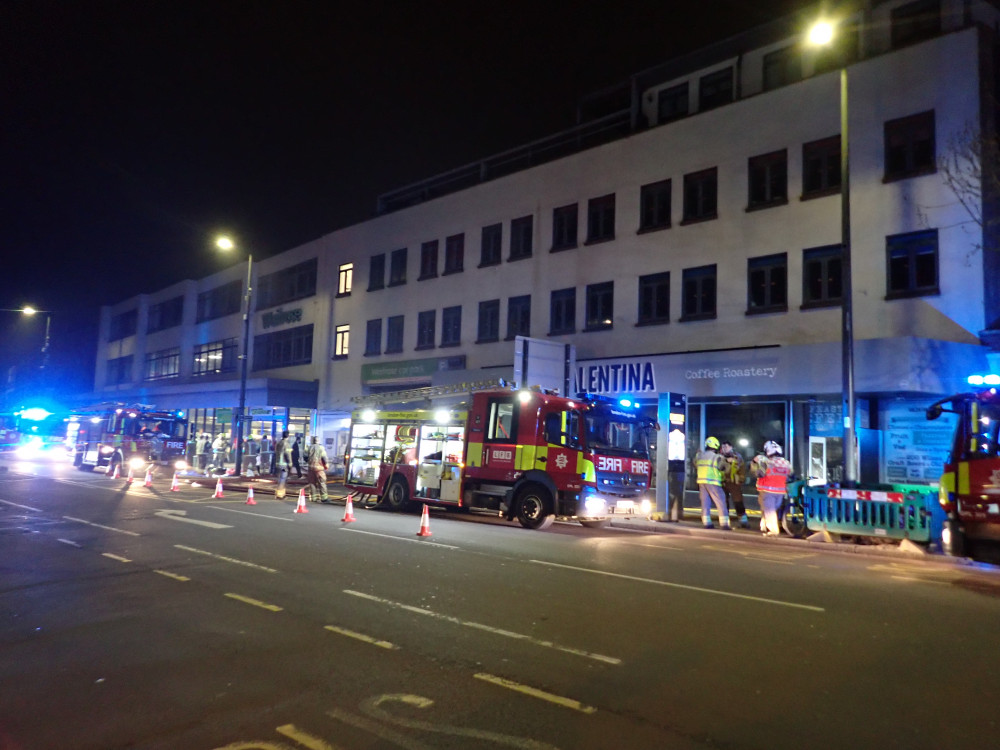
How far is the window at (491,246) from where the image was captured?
1092 inches

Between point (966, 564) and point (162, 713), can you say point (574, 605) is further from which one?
point (966, 564)

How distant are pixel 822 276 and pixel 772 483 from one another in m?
7.04

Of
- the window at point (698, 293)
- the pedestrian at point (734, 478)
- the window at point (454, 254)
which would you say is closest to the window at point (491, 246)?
the window at point (454, 254)

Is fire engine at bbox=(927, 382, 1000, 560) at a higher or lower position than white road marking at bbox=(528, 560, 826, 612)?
higher

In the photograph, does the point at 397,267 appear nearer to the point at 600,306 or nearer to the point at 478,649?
the point at 600,306

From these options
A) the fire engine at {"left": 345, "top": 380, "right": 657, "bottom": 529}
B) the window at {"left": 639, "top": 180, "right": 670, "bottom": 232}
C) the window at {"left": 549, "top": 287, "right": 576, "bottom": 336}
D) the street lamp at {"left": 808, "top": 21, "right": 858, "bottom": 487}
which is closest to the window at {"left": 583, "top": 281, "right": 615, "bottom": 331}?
the window at {"left": 549, "top": 287, "right": 576, "bottom": 336}

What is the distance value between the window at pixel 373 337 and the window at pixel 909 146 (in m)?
20.9

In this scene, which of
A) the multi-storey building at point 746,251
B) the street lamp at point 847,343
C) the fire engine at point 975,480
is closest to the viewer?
the fire engine at point 975,480

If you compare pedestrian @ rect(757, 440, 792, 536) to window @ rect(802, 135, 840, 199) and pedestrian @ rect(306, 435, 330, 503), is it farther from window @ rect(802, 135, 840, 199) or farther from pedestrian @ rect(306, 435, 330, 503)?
pedestrian @ rect(306, 435, 330, 503)

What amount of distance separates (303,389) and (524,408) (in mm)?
22722

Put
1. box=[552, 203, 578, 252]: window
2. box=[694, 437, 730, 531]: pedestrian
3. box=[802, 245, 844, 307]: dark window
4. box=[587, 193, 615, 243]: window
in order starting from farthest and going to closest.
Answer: box=[552, 203, 578, 252]: window
box=[587, 193, 615, 243]: window
box=[802, 245, 844, 307]: dark window
box=[694, 437, 730, 531]: pedestrian

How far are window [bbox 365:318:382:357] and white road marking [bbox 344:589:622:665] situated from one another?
2463cm

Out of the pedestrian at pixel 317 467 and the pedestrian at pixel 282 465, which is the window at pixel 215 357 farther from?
the pedestrian at pixel 317 467

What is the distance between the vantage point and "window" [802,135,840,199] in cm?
1922
